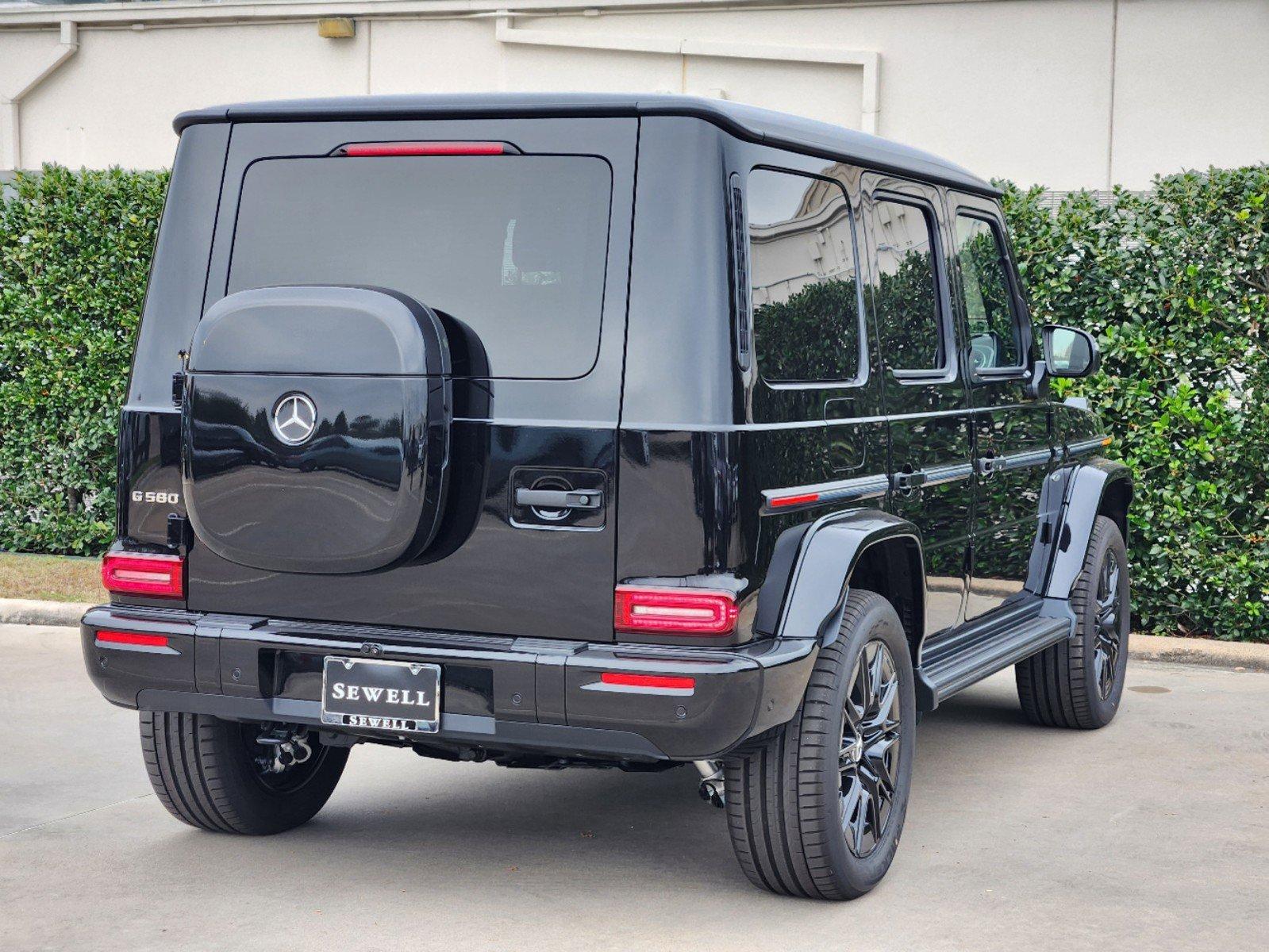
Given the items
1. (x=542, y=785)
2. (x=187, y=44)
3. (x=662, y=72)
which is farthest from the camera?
(x=187, y=44)

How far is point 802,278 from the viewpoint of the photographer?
4.20 metres

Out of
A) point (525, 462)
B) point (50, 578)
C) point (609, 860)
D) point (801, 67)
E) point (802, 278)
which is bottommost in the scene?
point (609, 860)

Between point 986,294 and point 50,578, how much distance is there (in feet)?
19.6

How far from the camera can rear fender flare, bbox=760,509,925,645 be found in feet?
12.7

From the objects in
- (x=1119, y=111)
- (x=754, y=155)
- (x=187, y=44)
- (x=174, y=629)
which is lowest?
(x=174, y=629)

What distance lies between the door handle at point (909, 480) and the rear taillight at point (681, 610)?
109 centimetres

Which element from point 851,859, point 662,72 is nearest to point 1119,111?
point 662,72

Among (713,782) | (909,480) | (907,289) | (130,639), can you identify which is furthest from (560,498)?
(907,289)

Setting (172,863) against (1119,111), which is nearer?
(172,863)

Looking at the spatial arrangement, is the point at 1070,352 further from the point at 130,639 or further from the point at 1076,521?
the point at 130,639

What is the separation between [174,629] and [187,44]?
11273 millimetres

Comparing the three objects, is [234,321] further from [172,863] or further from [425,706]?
[172,863]

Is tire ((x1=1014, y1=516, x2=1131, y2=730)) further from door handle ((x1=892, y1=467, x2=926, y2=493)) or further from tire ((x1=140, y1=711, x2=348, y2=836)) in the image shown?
tire ((x1=140, y1=711, x2=348, y2=836))

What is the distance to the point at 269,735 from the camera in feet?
15.0
